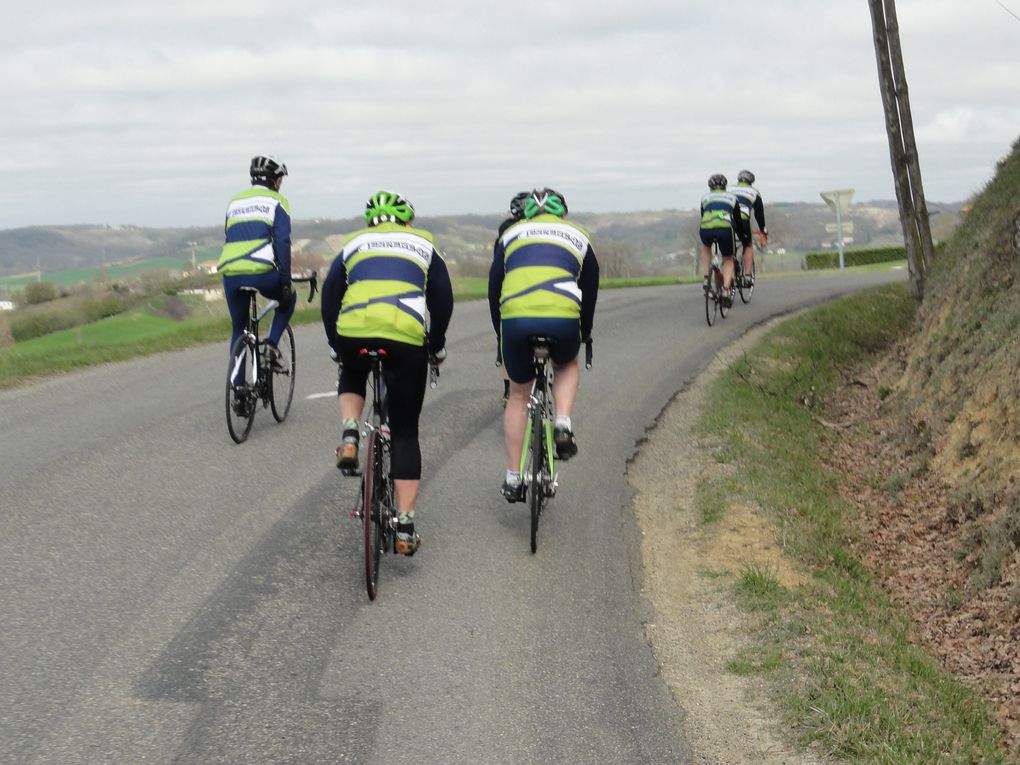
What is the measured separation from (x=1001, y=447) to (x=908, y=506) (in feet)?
3.53

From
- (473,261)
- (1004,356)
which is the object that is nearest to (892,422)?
(1004,356)

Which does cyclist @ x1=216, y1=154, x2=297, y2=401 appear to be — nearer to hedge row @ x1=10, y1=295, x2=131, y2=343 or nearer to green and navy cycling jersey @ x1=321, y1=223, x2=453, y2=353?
green and navy cycling jersey @ x1=321, y1=223, x2=453, y2=353

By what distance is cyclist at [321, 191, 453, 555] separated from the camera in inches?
252

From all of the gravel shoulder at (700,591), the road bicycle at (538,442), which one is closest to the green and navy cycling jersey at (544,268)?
the road bicycle at (538,442)

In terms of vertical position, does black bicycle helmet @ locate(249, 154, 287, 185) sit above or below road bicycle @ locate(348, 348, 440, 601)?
above

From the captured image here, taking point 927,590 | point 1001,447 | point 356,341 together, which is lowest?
point 927,590

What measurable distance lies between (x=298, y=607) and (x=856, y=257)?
53.3m

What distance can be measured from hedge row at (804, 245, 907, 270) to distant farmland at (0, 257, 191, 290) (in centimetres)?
2968

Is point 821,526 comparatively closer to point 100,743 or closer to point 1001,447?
point 1001,447

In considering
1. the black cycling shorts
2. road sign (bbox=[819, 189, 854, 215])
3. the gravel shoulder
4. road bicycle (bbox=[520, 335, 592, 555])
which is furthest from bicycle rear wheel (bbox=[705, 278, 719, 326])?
road sign (bbox=[819, 189, 854, 215])

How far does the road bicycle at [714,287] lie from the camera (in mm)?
17844

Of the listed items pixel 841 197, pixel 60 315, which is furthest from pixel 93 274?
pixel 841 197

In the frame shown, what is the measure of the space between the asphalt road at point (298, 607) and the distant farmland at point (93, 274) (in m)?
32.5

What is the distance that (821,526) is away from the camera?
28.0 feet
